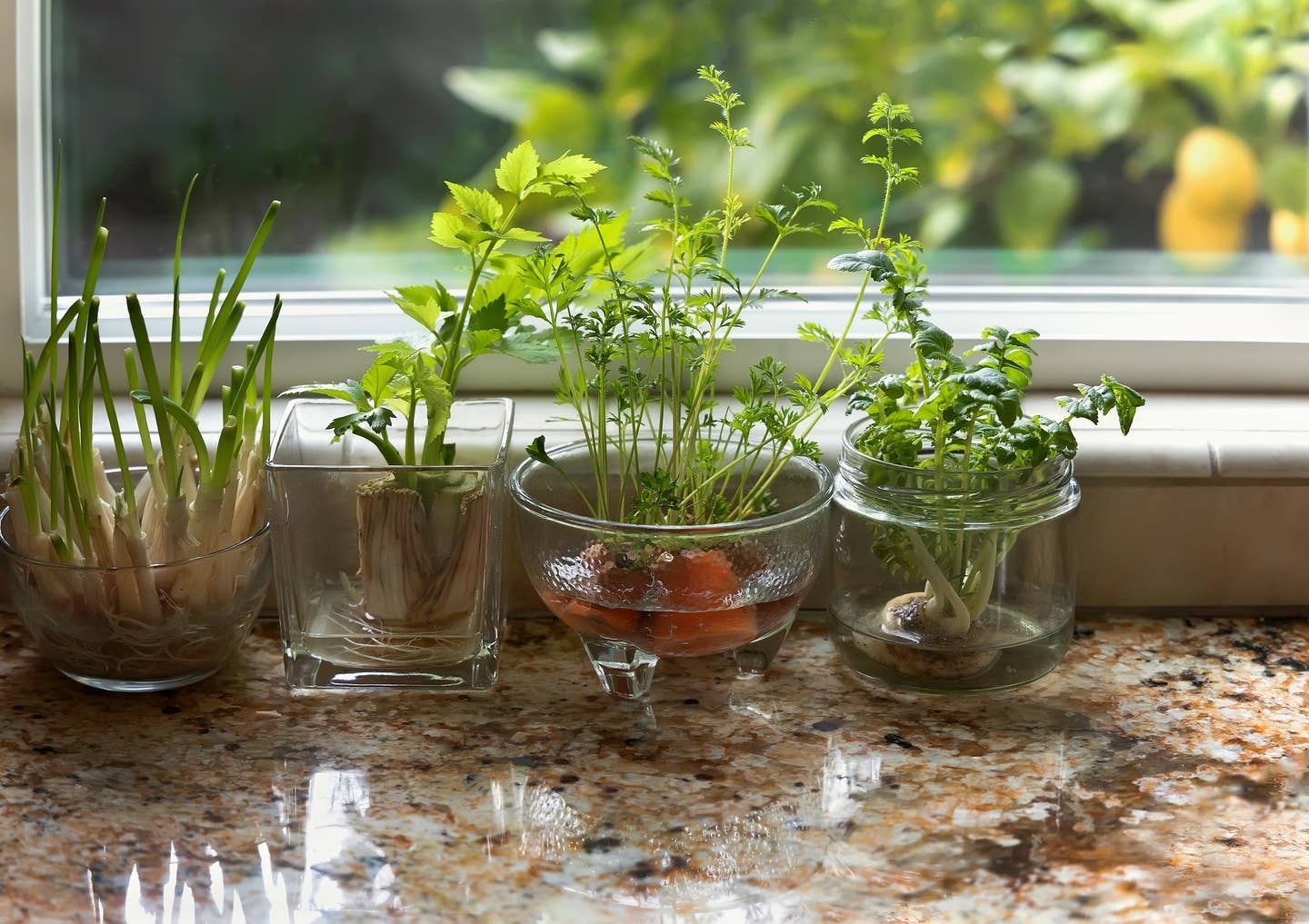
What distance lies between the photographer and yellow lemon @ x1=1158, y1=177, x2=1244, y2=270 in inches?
49.5

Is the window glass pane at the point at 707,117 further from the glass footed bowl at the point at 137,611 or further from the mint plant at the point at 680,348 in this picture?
the glass footed bowl at the point at 137,611

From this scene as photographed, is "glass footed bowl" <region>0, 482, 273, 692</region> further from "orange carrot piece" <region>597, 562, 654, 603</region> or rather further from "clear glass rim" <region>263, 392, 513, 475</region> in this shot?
"orange carrot piece" <region>597, 562, 654, 603</region>

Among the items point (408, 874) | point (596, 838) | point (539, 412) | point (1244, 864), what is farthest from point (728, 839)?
point (539, 412)

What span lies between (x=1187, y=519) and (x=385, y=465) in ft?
2.05

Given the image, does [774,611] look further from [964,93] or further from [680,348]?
[964,93]

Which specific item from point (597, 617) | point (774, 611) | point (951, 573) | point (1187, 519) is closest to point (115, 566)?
point (597, 617)

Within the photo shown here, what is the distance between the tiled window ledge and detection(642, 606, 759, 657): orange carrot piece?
20cm

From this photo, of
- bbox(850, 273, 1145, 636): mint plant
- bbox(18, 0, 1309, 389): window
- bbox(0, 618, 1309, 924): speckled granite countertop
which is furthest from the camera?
bbox(18, 0, 1309, 389): window

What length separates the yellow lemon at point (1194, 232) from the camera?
1.26 m

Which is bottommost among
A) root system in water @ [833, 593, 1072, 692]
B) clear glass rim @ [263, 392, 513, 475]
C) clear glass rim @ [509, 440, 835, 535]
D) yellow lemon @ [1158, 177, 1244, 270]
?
root system in water @ [833, 593, 1072, 692]

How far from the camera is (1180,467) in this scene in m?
1.05

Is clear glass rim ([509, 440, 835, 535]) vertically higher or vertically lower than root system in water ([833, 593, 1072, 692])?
higher

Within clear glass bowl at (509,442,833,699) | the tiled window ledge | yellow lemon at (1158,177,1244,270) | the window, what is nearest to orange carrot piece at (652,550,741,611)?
clear glass bowl at (509,442,833,699)

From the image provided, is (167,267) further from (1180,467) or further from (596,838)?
(1180,467)
